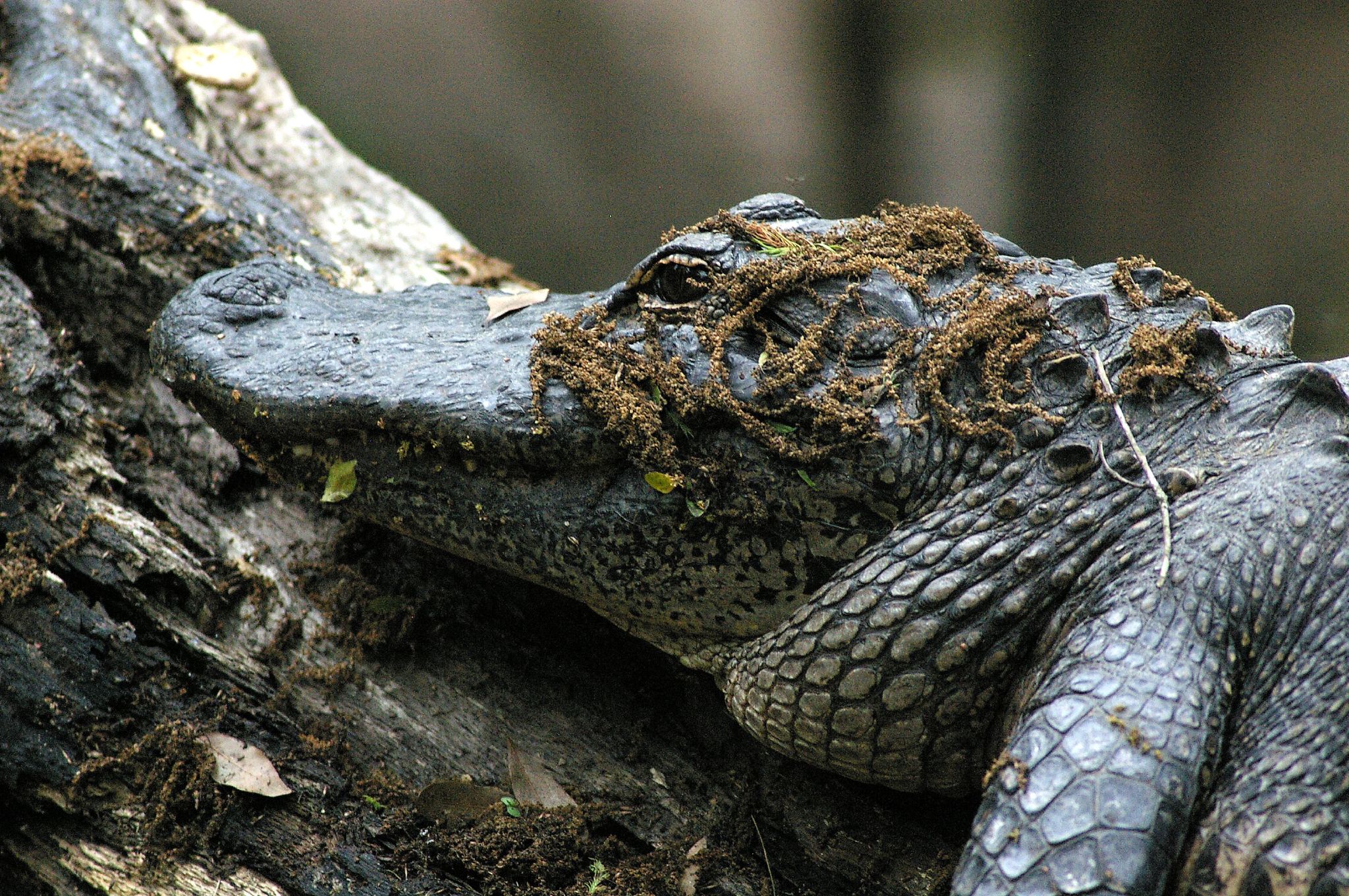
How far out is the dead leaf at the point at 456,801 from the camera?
2623mm

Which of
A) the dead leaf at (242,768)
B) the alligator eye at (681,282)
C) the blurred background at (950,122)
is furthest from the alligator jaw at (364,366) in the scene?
the blurred background at (950,122)

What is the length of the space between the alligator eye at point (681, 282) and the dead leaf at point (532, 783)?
1360 mm

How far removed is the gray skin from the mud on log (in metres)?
0.38

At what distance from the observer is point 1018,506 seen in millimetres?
2098

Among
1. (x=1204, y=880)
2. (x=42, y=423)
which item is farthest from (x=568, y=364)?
(x=42, y=423)

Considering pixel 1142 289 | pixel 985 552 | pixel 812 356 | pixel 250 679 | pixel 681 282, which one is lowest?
pixel 250 679

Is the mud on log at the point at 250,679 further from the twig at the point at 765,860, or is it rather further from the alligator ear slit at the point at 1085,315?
the alligator ear slit at the point at 1085,315

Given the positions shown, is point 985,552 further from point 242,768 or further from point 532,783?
point 242,768

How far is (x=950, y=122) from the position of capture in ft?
13.2

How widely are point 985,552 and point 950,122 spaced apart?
8.35 feet

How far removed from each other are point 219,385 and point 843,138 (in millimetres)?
3030

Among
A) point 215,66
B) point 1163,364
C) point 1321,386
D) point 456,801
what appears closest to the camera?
point 1321,386

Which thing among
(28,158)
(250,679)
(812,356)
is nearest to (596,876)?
(250,679)

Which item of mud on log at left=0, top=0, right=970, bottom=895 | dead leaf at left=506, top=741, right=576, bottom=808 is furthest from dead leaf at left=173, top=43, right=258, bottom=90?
dead leaf at left=506, top=741, right=576, bottom=808
